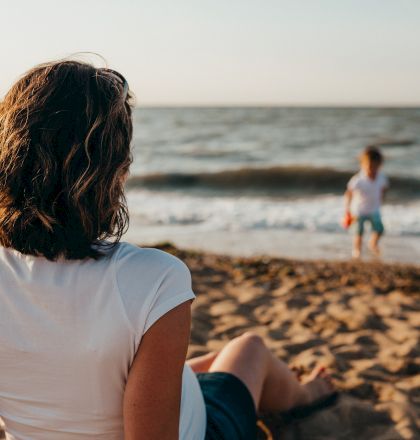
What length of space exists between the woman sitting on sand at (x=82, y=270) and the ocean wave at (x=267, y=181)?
41.0 feet

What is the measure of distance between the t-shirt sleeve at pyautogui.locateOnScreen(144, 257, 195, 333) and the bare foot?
68.5 inches

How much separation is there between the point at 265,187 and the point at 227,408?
13437 mm

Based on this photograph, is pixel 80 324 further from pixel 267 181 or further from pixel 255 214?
pixel 267 181

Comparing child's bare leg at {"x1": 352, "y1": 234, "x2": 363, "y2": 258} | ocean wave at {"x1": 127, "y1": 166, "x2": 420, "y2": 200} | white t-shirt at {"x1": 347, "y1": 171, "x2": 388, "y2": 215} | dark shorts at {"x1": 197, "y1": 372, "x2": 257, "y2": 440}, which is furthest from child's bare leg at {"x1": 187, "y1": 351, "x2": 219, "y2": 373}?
ocean wave at {"x1": 127, "y1": 166, "x2": 420, "y2": 200}

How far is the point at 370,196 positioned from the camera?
7.20 metres

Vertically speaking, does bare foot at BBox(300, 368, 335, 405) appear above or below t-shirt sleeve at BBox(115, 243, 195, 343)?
below

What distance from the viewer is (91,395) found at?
4.42 feet

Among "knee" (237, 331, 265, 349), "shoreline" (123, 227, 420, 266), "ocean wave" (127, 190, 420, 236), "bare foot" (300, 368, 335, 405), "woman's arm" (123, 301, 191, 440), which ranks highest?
"woman's arm" (123, 301, 191, 440)

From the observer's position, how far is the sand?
2.71 meters

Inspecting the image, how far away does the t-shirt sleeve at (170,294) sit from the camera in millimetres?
1243

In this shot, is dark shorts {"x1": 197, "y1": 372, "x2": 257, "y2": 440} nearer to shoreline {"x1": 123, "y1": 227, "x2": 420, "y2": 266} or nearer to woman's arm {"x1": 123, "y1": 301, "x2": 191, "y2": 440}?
woman's arm {"x1": 123, "y1": 301, "x2": 191, "y2": 440}

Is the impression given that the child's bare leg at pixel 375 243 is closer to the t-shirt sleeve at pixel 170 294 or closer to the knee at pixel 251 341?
the knee at pixel 251 341

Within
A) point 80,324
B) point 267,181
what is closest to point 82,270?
Result: point 80,324

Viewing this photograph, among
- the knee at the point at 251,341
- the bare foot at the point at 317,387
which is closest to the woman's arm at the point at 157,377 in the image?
the knee at the point at 251,341
